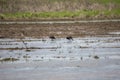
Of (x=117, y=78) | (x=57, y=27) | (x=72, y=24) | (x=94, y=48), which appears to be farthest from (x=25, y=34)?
(x=117, y=78)

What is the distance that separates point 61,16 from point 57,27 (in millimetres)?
10398

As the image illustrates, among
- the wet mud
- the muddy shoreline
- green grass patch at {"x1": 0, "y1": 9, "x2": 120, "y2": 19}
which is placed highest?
the wet mud

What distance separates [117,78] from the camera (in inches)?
580

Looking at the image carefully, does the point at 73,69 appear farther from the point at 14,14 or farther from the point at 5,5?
the point at 5,5

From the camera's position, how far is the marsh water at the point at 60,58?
15673 mm

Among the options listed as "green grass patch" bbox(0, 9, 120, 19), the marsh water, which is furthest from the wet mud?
"green grass patch" bbox(0, 9, 120, 19)

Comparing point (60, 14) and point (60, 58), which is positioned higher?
point (60, 58)

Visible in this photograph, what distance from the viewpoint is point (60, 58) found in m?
19.9

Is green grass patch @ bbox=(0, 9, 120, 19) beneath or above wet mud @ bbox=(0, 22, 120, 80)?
beneath

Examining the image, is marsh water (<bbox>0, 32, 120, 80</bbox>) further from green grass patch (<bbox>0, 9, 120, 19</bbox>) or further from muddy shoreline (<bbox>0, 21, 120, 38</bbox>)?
green grass patch (<bbox>0, 9, 120, 19</bbox>)

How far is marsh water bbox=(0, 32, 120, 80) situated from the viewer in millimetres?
15673

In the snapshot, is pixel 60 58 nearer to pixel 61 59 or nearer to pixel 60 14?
pixel 61 59

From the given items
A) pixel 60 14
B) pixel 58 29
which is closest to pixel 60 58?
pixel 58 29

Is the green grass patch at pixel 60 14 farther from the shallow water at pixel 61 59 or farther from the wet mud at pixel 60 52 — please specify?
the shallow water at pixel 61 59
